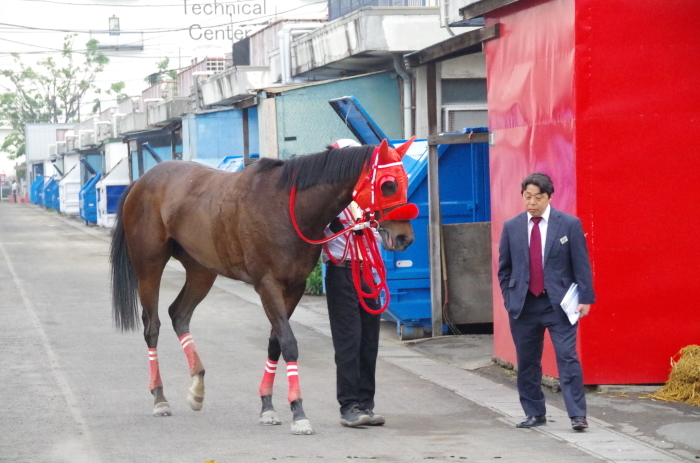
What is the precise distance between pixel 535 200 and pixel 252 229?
1.91 meters

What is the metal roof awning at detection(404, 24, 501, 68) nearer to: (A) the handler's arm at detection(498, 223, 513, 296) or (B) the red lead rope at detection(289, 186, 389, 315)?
(A) the handler's arm at detection(498, 223, 513, 296)

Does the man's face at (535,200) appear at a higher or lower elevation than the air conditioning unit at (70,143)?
lower

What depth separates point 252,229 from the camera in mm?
7582

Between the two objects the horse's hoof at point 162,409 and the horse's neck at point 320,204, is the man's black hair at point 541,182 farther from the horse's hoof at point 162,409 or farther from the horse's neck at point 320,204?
the horse's hoof at point 162,409

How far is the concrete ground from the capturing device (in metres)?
6.80

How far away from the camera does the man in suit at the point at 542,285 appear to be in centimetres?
723

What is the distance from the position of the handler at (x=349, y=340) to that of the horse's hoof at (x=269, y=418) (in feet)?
1.46

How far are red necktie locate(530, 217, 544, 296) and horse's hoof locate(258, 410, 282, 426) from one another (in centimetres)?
193

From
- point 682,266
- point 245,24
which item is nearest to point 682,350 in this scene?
point 682,266

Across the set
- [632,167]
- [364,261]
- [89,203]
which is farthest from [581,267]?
[89,203]

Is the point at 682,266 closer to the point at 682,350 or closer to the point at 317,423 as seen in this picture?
the point at 682,350

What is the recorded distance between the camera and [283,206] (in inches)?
295

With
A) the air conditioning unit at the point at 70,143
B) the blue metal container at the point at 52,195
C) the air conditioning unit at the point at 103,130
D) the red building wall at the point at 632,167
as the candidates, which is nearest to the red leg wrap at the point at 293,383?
the red building wall at the point at 632,167

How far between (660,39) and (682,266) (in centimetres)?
174
